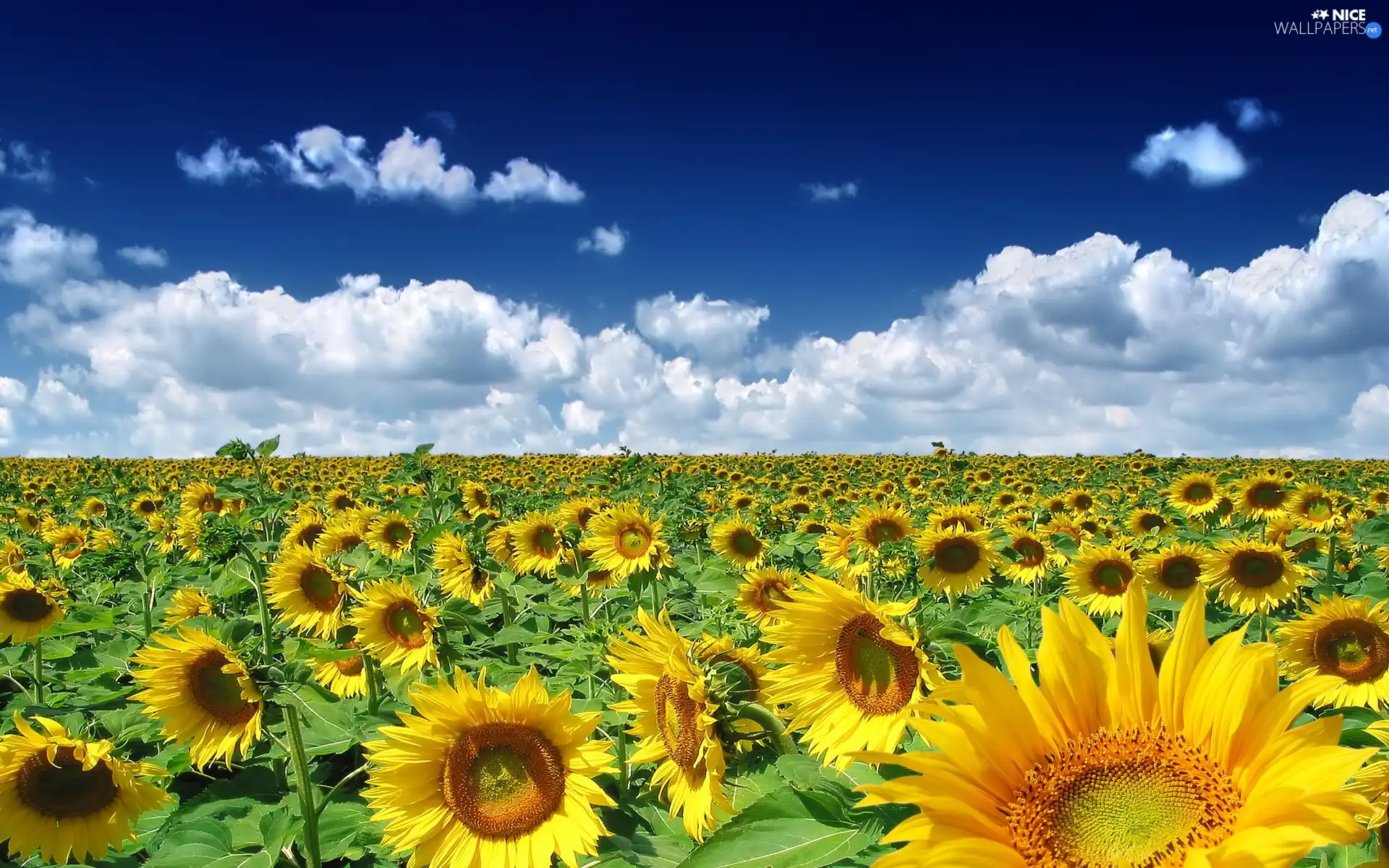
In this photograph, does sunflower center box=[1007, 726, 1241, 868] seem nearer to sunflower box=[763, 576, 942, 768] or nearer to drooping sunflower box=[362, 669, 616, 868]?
sunflower box=[763, 576, 942, 768]

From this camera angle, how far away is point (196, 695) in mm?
3771

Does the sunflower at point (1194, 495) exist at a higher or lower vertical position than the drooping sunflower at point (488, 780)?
higher

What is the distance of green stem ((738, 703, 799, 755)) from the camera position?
2.50 metres

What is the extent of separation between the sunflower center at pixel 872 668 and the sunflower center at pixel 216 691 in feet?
8.57

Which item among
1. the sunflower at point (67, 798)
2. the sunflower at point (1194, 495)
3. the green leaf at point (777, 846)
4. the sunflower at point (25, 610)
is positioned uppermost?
the sunflower at point (1194, 495)

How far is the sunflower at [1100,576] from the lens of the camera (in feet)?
24.7

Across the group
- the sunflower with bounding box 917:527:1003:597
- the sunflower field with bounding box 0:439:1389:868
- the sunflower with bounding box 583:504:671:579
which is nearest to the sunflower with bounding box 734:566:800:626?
the sunflower field with bounding box 0:439:1389:868

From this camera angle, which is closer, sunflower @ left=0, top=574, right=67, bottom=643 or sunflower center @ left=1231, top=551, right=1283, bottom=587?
sunflower @ left=0, top=574, right=67, bottom=643

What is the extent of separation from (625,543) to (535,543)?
115 cm

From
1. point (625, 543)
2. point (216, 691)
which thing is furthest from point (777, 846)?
point (625, 543)

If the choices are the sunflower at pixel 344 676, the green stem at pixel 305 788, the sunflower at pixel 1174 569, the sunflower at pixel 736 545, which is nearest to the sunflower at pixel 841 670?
the green stem at pixel 305 788

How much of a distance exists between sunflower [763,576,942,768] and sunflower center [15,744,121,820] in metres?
3.06

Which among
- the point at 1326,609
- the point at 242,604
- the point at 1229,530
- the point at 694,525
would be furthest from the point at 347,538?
the point at 1229,530

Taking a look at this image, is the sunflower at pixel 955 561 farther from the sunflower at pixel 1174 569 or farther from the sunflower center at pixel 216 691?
the sunflower center at pixel 216 691
